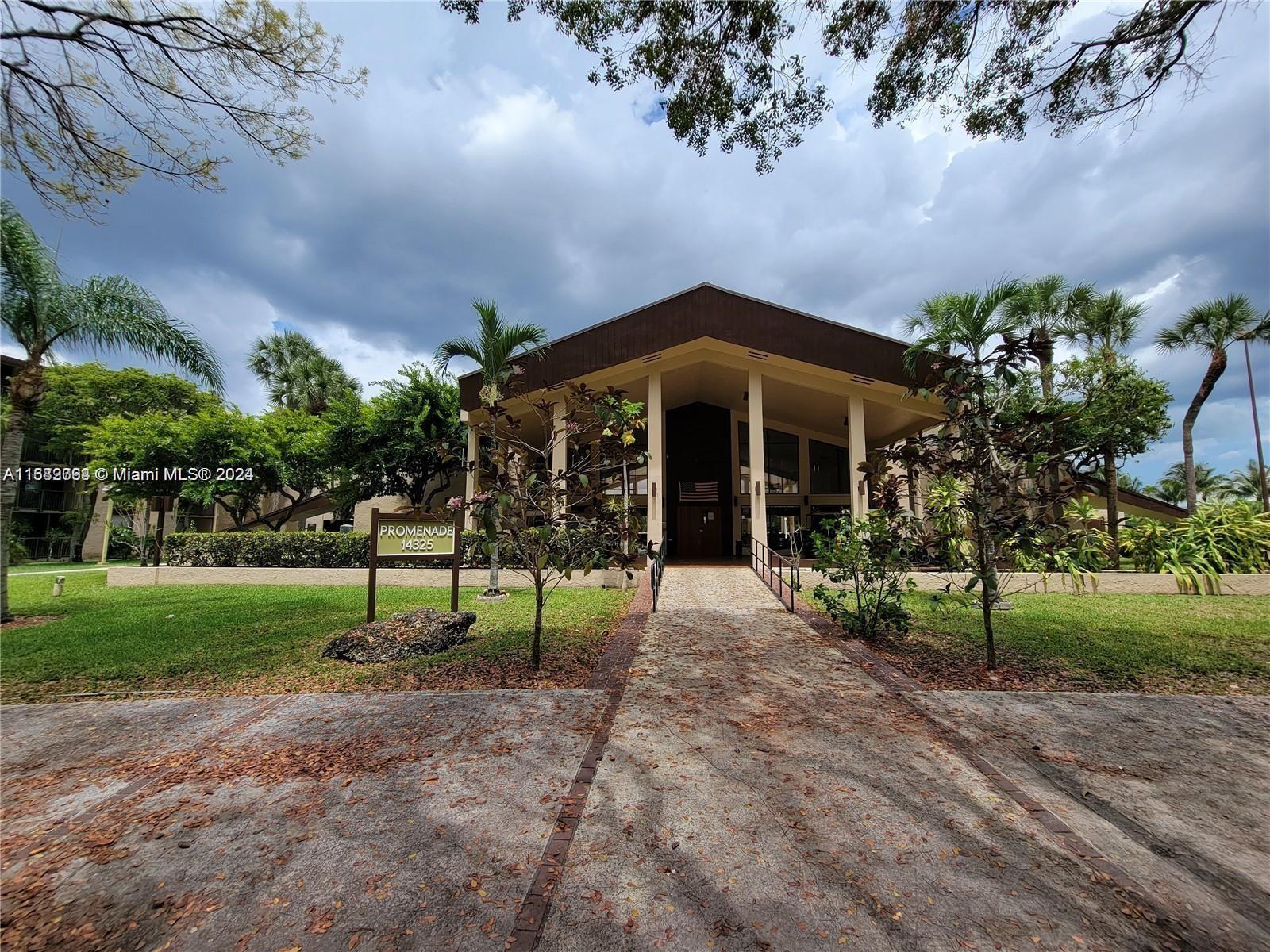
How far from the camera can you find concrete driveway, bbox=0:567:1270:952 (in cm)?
217

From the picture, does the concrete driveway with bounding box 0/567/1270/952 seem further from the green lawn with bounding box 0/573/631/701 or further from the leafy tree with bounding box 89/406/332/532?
the leafy tree with bounding box 89/406/332/532

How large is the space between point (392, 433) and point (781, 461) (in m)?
14.6

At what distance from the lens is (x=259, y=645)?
7000mm

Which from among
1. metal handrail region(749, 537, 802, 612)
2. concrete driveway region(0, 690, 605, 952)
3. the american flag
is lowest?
concrete driveway region(0, 690, 605, 952)

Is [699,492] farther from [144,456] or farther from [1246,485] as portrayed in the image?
[1246,485]

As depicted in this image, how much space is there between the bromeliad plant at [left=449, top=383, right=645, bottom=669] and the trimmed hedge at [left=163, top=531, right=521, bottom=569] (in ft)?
36.1

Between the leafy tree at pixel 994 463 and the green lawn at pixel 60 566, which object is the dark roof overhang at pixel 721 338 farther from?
the green lawn at pixel 60 566

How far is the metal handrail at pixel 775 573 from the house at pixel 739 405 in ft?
1.80

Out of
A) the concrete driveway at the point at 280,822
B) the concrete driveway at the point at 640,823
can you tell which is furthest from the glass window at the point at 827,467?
the concrete driveway at the point at 280,822

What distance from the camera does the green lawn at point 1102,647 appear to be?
17.7ft

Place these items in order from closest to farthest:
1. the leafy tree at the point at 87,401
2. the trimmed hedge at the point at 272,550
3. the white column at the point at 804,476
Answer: the trimmed hedge at the point at 272,550
the white column at the point at 804,476
the leafy tree at the point at 87,401

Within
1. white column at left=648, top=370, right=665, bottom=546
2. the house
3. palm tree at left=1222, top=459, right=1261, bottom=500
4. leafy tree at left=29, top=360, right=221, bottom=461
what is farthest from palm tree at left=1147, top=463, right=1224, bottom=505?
leafy tree at left=29, top=360, right=221, bottom=461

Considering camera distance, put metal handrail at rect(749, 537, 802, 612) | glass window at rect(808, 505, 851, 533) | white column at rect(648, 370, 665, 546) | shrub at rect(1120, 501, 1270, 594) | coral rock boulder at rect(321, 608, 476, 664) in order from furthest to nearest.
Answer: glass window at rect(808, 505, 851, 533), white column at rect(648, 370, 665, 546), shrub at rect(1120, 501, 1270, 594), metal handrail at rect(749, 537, 802, 612), coral rock boulder at rect(321, 608, 476, 664)

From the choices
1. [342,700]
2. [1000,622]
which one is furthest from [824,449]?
[342,700]
